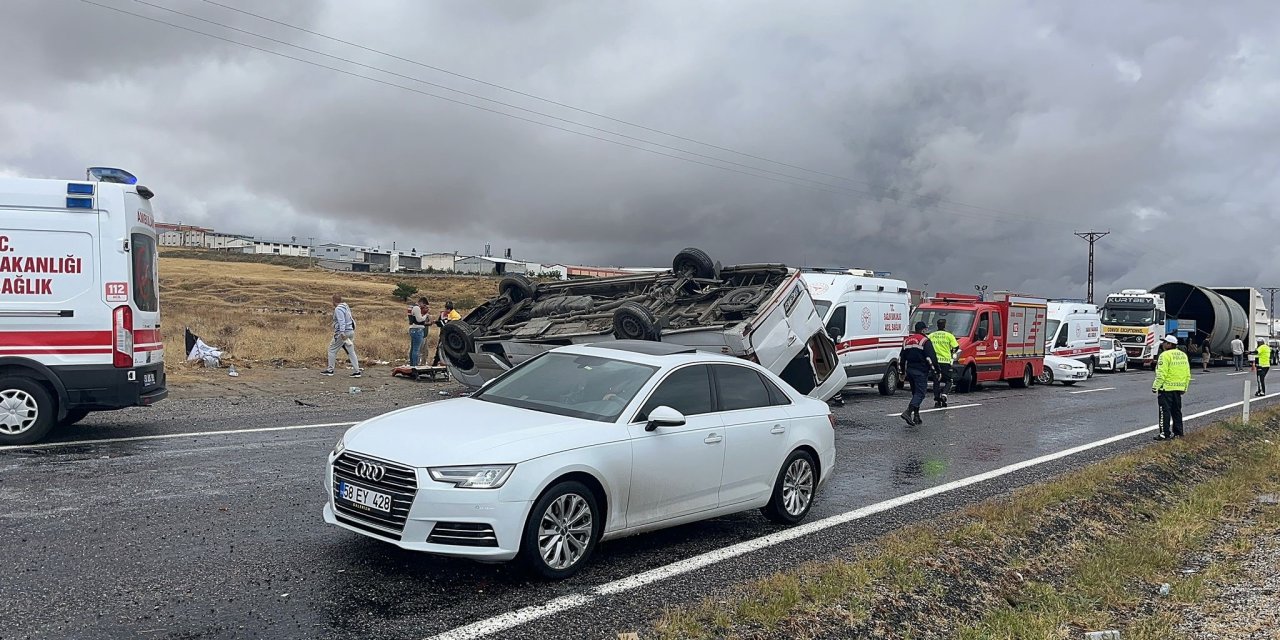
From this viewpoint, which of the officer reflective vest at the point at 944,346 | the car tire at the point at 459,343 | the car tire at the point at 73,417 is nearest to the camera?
the car tire at the point at 73,417

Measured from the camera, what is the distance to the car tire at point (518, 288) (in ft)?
49.3

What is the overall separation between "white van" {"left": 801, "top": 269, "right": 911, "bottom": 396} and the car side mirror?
38.3 feet

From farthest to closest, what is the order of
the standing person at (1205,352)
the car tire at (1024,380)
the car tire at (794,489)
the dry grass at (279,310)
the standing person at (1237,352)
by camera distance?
the standing person at (1205,352), the standing person at (1237,352), the car tire at (1024,380), the dry grass at (279,310), the car tire at (794,489)

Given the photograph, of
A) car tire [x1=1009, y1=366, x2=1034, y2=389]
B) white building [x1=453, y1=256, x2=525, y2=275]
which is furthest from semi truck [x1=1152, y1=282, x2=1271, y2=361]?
white building [x1=453, y1=256, x2=525, y2=275]

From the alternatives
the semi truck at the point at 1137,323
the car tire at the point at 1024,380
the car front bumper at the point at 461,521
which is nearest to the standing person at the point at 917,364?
the car front bumper at the point at 461,521

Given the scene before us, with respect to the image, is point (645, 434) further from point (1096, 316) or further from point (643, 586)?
point (1096, 316)

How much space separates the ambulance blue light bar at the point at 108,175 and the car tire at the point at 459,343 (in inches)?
208

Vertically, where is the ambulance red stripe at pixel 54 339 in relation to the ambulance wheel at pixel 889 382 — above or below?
above

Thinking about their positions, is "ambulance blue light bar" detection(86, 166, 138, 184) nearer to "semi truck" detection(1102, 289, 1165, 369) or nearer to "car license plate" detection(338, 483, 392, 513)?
"car license plate" detection(338, 483, 392, 513)

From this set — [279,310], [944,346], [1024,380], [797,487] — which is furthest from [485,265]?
[797,487]

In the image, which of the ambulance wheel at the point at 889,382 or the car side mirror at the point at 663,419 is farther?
the ambulance wheel at the point at 889,382

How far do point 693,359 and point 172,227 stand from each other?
131505 millimetres

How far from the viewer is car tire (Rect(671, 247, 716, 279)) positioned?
45.3ft

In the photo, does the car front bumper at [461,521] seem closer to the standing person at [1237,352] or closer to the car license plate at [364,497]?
the car license plate at [364,497]
